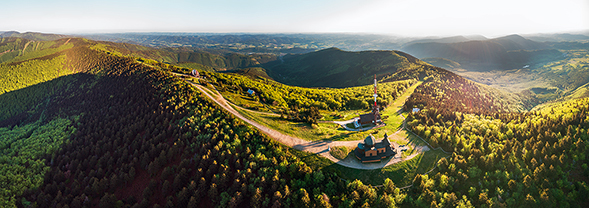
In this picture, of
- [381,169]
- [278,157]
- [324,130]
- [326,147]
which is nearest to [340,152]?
[326,147]

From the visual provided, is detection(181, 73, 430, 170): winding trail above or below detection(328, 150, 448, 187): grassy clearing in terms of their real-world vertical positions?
above

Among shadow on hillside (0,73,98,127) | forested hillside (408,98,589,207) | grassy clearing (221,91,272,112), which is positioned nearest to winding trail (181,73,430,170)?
forested hillside (408,98,589,207)

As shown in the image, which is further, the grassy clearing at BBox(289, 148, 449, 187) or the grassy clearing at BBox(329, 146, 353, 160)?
the grassy clearing at BBox(329, 146, 353, 160)

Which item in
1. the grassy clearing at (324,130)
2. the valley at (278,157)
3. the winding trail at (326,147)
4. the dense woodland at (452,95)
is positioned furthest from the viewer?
the dense woodland at (452,95)

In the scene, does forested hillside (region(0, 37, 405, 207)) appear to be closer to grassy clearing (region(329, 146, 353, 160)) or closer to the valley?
the valley

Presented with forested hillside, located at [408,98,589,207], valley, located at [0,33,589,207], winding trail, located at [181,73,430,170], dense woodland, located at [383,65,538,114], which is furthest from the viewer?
dense woodland, located at [383,65,538,114]

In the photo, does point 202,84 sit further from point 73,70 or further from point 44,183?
point 73,70

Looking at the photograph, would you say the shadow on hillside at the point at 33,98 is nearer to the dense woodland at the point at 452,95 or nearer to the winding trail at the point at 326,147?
the winding trail at the point at 326,147

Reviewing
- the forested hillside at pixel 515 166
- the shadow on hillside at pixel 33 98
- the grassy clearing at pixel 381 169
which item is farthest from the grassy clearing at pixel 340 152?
the shadow on hillside at pixel 33 98
